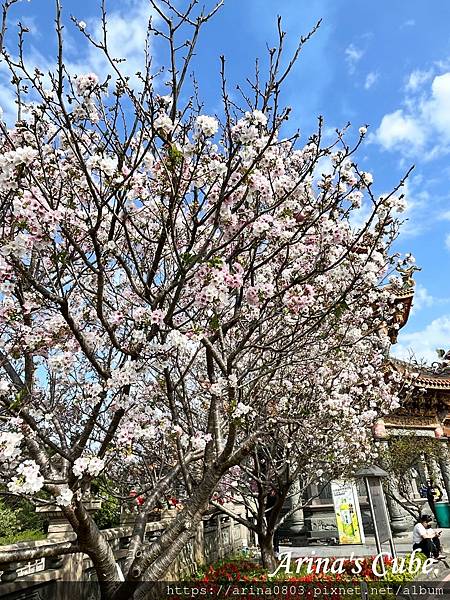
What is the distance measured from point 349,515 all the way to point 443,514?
6.27 metres

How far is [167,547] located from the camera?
4617 millimetres

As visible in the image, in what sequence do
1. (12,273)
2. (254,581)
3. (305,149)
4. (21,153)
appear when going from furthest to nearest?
(254,581) → (305,149) → (12,273) → (21,153)

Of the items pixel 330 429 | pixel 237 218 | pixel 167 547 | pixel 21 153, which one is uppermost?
pixel 237 218

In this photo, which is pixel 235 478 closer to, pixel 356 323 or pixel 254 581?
pixel 254 581

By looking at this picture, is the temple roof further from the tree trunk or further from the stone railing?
the stone railing

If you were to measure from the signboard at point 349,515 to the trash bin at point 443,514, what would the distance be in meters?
5.60

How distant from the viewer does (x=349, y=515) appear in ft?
43.3

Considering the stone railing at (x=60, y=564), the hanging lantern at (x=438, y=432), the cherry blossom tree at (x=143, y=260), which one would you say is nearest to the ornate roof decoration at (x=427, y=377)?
the hanging lantern at (x=438, y=432)

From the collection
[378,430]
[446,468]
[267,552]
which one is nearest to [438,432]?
[446,468]

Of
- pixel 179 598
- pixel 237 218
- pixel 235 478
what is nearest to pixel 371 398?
pixel 235 478

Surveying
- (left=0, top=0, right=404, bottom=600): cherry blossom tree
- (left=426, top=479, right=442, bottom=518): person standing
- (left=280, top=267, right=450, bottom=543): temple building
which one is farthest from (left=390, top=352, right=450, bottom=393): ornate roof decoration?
(left=0, top=0, right=404, bottom=600): cherry blossom tree

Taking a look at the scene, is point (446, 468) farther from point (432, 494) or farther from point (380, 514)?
point (380, 514)

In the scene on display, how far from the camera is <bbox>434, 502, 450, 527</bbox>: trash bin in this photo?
1703 cm

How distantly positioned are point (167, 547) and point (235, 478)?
19.4 feet
